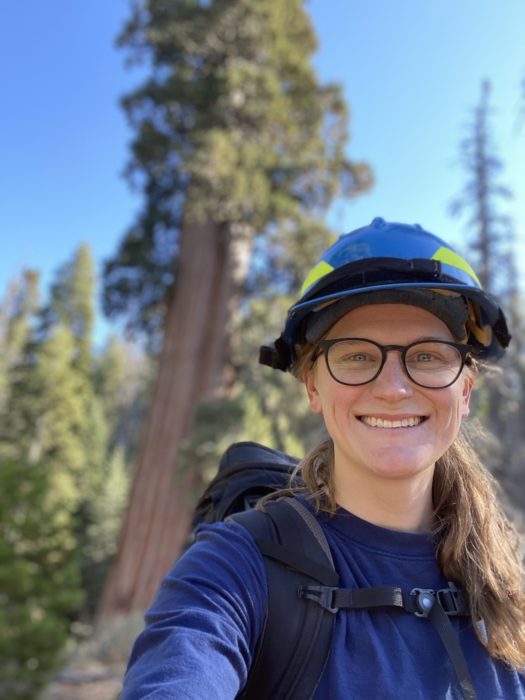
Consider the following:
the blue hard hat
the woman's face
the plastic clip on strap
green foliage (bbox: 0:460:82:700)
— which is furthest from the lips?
green foliage (bbox: 0:460:82:700)

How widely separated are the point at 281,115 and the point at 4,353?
131 feet

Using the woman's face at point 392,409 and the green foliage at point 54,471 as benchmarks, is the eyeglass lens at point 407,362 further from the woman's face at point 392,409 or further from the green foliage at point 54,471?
the green foliage at point 54,471

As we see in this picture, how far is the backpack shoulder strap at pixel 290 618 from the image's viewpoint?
1112mm

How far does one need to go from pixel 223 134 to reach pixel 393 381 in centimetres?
914

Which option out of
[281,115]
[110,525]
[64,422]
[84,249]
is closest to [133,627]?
[281,115]

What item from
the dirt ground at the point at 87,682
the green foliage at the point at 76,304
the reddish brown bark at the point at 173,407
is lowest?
the dirt ground at the point at 87,682

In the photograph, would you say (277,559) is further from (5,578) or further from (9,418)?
(9,418)

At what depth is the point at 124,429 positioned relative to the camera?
164 feet

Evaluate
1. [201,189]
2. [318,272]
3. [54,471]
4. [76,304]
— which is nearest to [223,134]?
[201,189]

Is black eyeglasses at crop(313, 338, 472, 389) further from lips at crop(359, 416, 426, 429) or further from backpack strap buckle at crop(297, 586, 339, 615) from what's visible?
backpack strap buckle at crop(297, 586, 339, 615)

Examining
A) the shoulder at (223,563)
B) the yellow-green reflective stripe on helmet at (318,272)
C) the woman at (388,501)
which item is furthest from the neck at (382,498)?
the yellow-green reflective stripe on helmet at (318,272)

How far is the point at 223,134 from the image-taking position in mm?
9688

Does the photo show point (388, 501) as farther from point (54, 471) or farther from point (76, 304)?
point (76, 304)

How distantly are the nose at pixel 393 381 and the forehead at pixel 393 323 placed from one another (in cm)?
5
